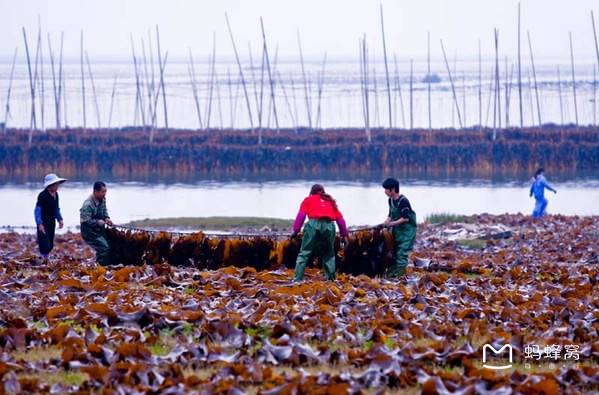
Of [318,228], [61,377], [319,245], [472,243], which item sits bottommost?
[472,243]

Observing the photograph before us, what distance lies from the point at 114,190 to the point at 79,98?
70.6 meters

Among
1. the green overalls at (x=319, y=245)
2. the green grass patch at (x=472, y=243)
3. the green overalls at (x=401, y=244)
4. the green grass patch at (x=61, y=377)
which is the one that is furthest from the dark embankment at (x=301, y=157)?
the green grass patch at (x=61, y=377)

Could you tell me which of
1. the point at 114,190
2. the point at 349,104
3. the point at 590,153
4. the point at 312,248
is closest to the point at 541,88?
the point at 349,104

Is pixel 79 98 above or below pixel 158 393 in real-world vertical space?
above

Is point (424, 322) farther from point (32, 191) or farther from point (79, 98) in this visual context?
point (79, 98)

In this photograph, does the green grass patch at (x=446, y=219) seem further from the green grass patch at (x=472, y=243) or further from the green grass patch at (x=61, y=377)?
the green grass patch at (x=61, y=377)

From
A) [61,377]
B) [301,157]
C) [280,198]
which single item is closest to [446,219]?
[280,198]

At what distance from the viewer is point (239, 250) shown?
20781 millimetres

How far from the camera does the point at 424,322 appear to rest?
1366 cm

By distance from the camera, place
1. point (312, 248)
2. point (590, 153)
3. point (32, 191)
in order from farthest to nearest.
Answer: point (590, 153) < point (32, 191) < point (312, 248)

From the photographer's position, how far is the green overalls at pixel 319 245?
61.0ft

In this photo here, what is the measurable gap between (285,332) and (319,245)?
6.12 m

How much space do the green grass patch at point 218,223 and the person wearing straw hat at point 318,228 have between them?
1838cm

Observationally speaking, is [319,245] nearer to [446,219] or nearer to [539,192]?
[446,219]
